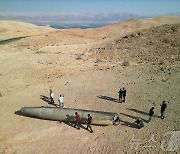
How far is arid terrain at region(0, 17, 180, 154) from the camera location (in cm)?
1606

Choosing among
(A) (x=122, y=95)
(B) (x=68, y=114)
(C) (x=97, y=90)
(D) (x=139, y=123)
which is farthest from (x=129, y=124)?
(C) (x=97, y=90)

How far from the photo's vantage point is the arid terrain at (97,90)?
16062mm

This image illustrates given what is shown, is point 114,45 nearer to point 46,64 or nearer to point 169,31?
point 169,31

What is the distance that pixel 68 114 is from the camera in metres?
18.6

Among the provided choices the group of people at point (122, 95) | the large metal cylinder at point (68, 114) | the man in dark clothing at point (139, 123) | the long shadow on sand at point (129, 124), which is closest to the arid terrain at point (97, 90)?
the long shadow on sand at point (129, 124)

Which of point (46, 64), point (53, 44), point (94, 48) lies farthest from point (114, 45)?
point (53, 44)

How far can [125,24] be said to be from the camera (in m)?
64.1

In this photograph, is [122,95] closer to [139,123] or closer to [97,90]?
[97,90]

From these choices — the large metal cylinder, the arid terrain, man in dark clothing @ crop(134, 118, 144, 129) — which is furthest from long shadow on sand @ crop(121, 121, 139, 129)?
the large metal cylinder

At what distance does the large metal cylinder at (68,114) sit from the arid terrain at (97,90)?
414 mm

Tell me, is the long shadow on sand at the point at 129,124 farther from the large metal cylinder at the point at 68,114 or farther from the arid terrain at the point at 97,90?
the large metal cylinder at the point at 68,114

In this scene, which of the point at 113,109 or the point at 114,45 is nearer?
the point at 113,109

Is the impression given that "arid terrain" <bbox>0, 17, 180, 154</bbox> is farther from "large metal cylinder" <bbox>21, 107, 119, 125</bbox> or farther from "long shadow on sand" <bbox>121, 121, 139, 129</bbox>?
"large metal cylinder" <bbox>21, 107, 119, 125</bbox>

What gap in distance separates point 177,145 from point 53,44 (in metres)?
38.2
